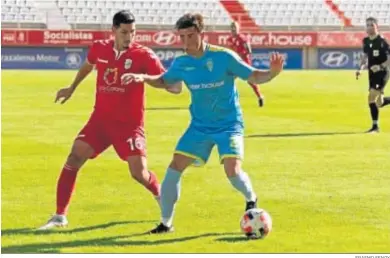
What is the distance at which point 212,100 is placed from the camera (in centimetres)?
935

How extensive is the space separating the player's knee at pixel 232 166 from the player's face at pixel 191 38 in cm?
111

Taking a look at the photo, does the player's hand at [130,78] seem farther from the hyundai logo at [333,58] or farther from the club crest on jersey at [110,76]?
the hyundai logo at [333,58]

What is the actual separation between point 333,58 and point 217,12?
22.8 feet

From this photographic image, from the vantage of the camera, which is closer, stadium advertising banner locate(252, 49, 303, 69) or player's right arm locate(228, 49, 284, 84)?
player's right arm locate(228, 49, 284, 84)

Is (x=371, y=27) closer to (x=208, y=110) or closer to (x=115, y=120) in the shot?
(x=115, y=120)

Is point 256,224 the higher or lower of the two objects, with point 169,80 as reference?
lower

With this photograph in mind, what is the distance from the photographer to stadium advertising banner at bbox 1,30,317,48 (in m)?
46.8

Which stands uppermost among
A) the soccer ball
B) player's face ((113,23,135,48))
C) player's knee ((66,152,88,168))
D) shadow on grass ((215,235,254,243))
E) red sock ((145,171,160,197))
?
player's face ((113,23,135,48))

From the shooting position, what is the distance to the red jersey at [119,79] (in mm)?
9859

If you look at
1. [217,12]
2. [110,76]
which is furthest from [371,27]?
[217,12]

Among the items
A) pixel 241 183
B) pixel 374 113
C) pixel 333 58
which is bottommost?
pixel 333 58

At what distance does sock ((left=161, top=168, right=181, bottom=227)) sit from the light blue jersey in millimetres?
241

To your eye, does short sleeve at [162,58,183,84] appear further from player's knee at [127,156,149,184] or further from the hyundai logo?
the hyundai logo

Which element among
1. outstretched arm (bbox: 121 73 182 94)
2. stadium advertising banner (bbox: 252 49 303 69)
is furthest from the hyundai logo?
outstretched arm (bbox: 121 73 182 94)
